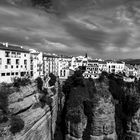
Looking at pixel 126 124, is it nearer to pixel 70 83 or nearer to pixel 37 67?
pixel 70 83

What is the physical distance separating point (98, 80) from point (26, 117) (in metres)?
21.3

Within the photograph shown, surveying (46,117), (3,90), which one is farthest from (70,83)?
(3,90)

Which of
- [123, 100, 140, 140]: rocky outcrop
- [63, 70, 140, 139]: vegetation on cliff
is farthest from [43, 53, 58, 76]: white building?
[123, 100, 140, 140]: rocky outcrop

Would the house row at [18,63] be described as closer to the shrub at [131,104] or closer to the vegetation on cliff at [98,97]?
the vegetation on cliff at [98,97]

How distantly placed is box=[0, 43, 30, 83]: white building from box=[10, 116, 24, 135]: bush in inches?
289

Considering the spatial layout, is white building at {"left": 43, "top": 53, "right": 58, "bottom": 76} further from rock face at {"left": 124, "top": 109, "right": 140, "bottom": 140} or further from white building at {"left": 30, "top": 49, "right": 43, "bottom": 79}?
rock face at {"left": 124, "top": 109, "right": 140, "bottom": 140}

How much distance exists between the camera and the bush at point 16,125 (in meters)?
18.2

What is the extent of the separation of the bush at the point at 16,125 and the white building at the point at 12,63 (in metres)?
7.33

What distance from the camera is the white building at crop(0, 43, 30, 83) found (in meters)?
24.0

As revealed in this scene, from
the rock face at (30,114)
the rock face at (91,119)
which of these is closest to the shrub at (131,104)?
the rock face at (91,119)

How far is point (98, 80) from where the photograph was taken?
37.6m

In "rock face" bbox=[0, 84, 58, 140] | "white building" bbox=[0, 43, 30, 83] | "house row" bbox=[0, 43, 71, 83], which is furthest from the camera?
"house row" bbox=[0, 43, 71, 83]

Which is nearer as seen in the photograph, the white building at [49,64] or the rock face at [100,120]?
the rock face at [100,120]

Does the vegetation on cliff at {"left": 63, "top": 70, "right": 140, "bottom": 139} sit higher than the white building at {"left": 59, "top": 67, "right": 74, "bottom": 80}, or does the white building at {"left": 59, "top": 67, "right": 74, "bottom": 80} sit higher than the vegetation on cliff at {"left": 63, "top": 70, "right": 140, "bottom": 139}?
the white building at {"left": 59, "top": 67, "right": 74, "bottom": 80}
